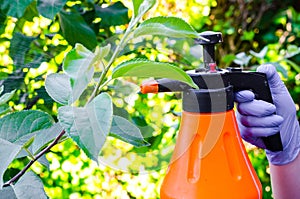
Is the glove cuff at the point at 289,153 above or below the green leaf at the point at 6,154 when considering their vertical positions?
below

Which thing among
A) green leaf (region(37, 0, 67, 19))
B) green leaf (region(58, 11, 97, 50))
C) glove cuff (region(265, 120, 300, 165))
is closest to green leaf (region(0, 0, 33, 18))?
green leaf (region(37, 0, 67, 19))

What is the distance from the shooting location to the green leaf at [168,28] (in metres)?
0.48

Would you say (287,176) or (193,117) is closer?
(193,117)

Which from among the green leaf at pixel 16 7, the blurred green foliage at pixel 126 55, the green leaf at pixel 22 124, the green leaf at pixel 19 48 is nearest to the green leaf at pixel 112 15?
the blurred green foliage at pixel 126 55

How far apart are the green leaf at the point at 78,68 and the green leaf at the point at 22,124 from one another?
178 millimetres

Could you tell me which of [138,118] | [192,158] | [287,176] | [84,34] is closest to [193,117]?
[192,158]

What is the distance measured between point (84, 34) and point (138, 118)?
22cm

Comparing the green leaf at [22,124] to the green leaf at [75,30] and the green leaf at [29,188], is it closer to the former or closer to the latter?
the green leaf at [29,188]

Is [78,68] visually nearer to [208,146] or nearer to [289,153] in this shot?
[208,146]

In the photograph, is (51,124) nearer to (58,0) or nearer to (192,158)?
(192,158)

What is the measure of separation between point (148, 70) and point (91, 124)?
0.08 metres

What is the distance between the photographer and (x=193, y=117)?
0.75 metres

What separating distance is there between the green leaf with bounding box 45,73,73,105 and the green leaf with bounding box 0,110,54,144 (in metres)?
0.06

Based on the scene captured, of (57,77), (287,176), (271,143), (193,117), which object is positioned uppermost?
(57,77)
